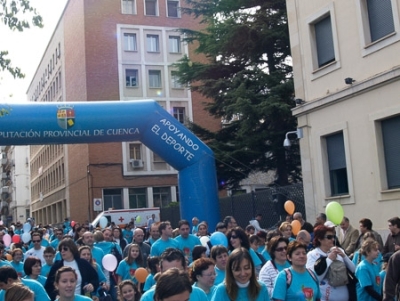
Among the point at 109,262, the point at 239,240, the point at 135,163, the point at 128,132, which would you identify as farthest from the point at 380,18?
the point at 135,163

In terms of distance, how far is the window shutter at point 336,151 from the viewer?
15.7 m

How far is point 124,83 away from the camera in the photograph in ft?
139

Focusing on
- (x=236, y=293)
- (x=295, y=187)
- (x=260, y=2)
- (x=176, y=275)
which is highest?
(x=260, y=2)

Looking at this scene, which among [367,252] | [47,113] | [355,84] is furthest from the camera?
[47,113]

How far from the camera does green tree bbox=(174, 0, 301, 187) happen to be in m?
22.5

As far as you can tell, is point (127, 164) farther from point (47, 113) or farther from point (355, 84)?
point (355, 84)

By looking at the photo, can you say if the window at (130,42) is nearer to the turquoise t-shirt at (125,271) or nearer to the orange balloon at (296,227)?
the orange balloon at (296,227)

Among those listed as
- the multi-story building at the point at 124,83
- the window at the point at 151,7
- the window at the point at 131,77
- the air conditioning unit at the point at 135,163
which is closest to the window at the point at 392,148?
the multi-story building at the point at 124,83

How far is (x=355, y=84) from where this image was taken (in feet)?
48.0

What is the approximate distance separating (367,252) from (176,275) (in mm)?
4132

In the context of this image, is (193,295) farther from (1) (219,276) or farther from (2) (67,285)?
(1) (219,276)

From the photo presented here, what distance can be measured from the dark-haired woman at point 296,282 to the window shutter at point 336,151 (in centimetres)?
1018

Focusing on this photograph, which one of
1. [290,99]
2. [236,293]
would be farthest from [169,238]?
[290,99]

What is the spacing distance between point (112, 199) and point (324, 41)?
2681cm
